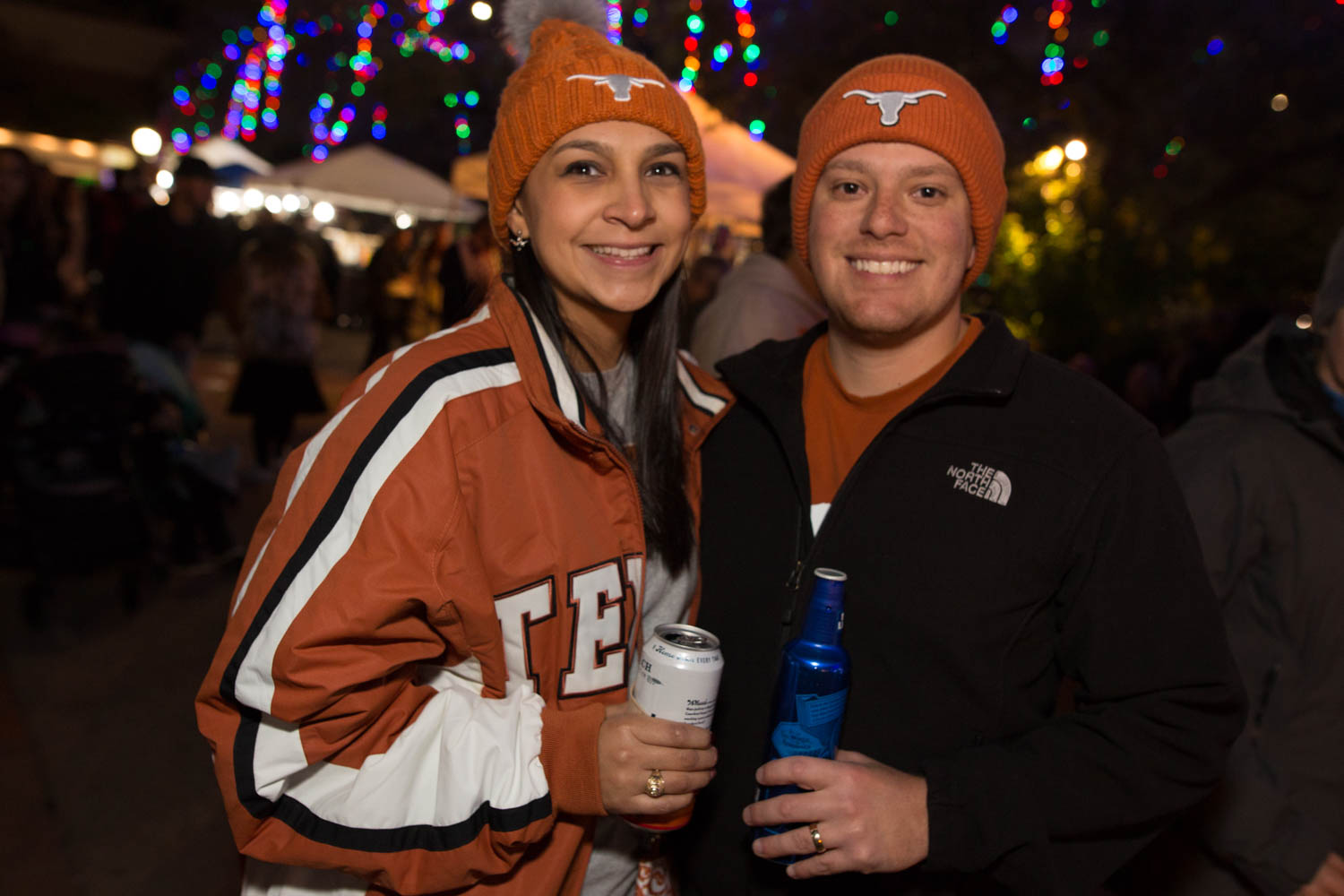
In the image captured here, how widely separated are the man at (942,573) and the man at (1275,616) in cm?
45

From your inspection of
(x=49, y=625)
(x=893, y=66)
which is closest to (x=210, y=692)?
(x=893, y=66)

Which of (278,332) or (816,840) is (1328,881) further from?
(278,332)

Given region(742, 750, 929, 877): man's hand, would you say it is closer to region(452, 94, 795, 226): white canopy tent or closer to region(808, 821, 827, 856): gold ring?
region(808, 821, 827, 856): gold ring

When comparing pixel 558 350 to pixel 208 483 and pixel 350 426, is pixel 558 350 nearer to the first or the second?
pixel 350 426

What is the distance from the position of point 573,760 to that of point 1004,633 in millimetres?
806

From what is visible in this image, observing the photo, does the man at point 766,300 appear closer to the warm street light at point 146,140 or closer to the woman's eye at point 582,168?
the woman's eye at point 582,168

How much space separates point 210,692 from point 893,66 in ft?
5.87

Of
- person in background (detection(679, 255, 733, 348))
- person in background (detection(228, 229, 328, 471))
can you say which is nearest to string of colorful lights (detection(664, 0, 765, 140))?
person in background (detection(679, 255, 733, 348))

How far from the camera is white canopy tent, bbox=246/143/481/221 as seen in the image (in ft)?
42.5

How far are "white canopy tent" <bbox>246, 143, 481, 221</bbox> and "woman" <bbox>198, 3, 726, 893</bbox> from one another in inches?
448

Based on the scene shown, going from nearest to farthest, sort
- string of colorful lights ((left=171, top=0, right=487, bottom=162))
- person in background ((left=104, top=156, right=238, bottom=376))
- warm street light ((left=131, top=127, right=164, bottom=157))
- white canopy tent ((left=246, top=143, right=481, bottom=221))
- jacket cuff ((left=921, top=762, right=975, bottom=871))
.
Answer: jacket cuff ((left=921, top=762, right=975, bottom=871)) → person in background ((left=104, top=156, right=238, bottom=376)) → string of colorful lights ((left=171, top=0, right=487, bottom=162)) → white canopy tent ((left=246, top=143, right=481, bottom=221)) → warm street light ((left=131, top=127, right=164, bottom=157))

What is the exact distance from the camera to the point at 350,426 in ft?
4.86

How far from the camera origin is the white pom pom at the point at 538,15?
2111mm

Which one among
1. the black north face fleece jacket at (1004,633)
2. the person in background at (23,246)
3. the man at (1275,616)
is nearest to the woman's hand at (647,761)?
the black north face fleece jacket at (1004,633)
